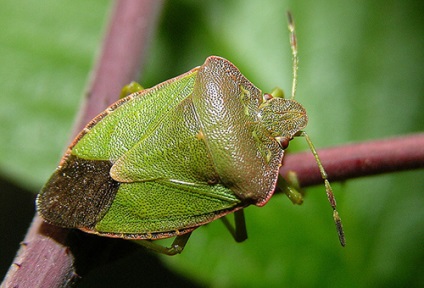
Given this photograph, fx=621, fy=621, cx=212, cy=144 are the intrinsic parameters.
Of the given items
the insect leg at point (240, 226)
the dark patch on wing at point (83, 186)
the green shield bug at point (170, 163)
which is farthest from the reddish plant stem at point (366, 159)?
the dark patch on wing at point (83, 186)

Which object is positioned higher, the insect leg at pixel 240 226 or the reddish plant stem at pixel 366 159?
the reddish plant stem at pixel 366 159

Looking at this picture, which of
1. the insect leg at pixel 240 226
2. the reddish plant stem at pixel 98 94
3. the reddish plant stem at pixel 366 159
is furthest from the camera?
the insect leg at pixel 240 226

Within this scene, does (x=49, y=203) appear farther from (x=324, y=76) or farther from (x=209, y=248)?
(x=324, y=76)

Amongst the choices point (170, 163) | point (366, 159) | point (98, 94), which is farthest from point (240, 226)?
point (98, 94)

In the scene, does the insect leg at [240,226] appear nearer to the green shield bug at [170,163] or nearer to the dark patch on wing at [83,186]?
the green shield bug at [170,163]

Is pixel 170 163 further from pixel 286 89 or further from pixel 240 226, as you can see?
pixel 286 89

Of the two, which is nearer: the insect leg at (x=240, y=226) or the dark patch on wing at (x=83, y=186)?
the dark patch on wing at (x=83, y=186)

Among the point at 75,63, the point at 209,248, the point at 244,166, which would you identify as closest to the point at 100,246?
the point at 244,166
